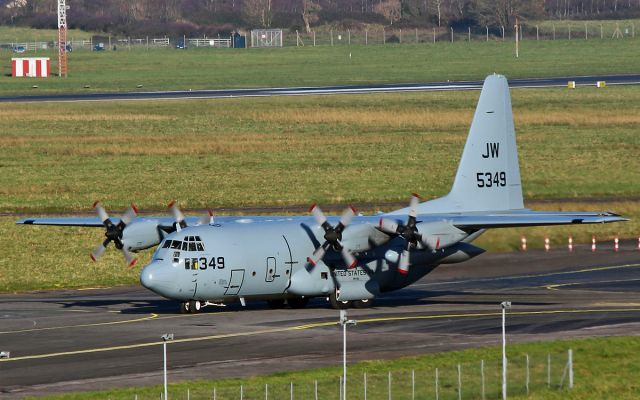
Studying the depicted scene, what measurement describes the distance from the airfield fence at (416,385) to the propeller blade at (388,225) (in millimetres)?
11972

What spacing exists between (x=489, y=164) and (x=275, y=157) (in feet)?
161

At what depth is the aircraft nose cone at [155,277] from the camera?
1848 inches

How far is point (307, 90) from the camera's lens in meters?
159

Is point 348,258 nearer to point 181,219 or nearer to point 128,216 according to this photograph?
point 181,219

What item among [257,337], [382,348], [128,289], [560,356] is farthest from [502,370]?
[128,289]

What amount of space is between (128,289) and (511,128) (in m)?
18.9

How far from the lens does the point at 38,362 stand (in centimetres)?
4097

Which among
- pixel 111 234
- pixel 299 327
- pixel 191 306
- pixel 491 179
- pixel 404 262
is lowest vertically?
pixel 299 327

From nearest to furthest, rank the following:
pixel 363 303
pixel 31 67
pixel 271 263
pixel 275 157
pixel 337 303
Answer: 1. pixel 271 263
2. pixel 337 303
3. pixel 363 303
4. pixel 275 157
5. pixel 31 67

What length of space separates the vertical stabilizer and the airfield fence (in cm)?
1721

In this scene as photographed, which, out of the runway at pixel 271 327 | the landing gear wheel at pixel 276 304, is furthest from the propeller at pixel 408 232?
the landing gear wheel at pixel 276 304

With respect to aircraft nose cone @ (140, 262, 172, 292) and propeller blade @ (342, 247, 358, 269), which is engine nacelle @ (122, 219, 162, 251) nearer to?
aircraft nose cone @ (140, 262, 172, 292)

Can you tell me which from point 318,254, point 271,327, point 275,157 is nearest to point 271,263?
point 318,254

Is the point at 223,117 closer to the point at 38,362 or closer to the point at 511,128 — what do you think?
the point at 511,128
